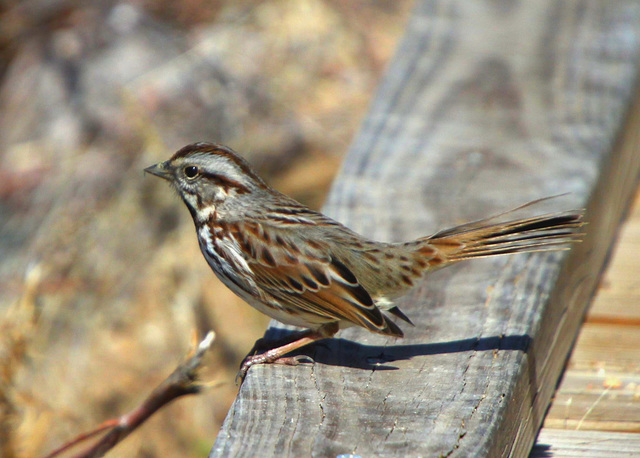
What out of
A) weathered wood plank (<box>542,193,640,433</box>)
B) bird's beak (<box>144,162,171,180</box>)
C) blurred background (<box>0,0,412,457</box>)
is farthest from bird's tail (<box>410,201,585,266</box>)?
blurred background (<box>0,0,412,457</box>)

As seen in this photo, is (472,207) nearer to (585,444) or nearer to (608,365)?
(608,365)

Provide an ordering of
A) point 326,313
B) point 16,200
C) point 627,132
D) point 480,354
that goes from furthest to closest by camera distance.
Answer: point 16,200 < point 627,132 < point 326,313 < point 480,354

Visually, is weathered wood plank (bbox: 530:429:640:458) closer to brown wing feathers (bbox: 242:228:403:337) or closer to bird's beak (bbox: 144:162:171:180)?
brown wing feathers (bbox: 242:228:403:337)

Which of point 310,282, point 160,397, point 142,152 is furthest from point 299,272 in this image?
point 142,152

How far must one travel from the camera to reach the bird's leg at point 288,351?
2.70 metres

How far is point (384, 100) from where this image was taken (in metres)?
3.98

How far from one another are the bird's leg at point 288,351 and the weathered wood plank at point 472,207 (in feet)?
0.28

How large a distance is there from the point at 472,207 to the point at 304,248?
639 millimetres

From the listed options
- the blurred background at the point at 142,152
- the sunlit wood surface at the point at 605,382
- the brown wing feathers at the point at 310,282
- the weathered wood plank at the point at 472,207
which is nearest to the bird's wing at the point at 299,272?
the brown wing feathers at the point at 310,282

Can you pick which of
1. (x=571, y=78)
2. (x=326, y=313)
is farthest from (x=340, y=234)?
(x=571, y=78)

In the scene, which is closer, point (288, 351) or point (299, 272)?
point (288, 351)

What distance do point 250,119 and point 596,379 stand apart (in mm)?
4257

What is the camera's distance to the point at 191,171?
373cm

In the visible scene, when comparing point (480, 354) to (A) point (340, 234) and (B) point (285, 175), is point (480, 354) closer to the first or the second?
(A) point (340, 234)
